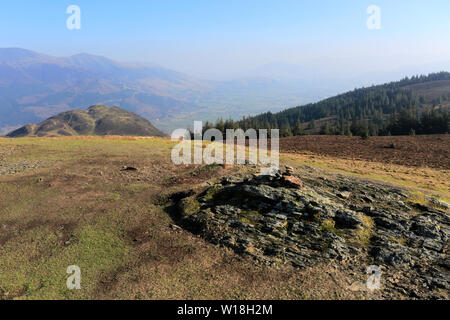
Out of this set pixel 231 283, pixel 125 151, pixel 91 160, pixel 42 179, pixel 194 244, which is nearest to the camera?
pixel 231 283

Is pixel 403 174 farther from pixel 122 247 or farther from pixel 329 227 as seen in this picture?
pixel 122 247

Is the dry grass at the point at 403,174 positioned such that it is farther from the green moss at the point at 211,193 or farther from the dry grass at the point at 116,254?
the dry grass at the point at 116,254

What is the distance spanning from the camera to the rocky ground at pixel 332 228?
12906 millimetres

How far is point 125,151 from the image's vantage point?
3831 centimetres

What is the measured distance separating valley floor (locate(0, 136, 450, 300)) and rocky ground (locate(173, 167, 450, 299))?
0.95 metres

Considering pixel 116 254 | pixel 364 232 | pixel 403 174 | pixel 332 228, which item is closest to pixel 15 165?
pixel 116 254

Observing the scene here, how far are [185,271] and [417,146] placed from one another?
54.4 meters

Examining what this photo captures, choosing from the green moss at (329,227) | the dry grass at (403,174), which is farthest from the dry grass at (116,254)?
the dry grass at (403,174)

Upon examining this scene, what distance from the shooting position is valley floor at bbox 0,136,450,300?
11.2m

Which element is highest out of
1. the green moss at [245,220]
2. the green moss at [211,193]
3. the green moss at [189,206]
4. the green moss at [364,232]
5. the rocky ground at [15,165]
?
the rocky ground at [15,165]

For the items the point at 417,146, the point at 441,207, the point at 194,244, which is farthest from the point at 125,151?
the point at 417,146

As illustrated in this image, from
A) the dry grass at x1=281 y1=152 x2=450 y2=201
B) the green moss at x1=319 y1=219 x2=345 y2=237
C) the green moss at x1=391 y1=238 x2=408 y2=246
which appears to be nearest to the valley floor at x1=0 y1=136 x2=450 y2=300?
the dry grass at x1=281 y1=152 x2=450 y2=201

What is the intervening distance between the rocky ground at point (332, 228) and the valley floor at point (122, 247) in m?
0.95
